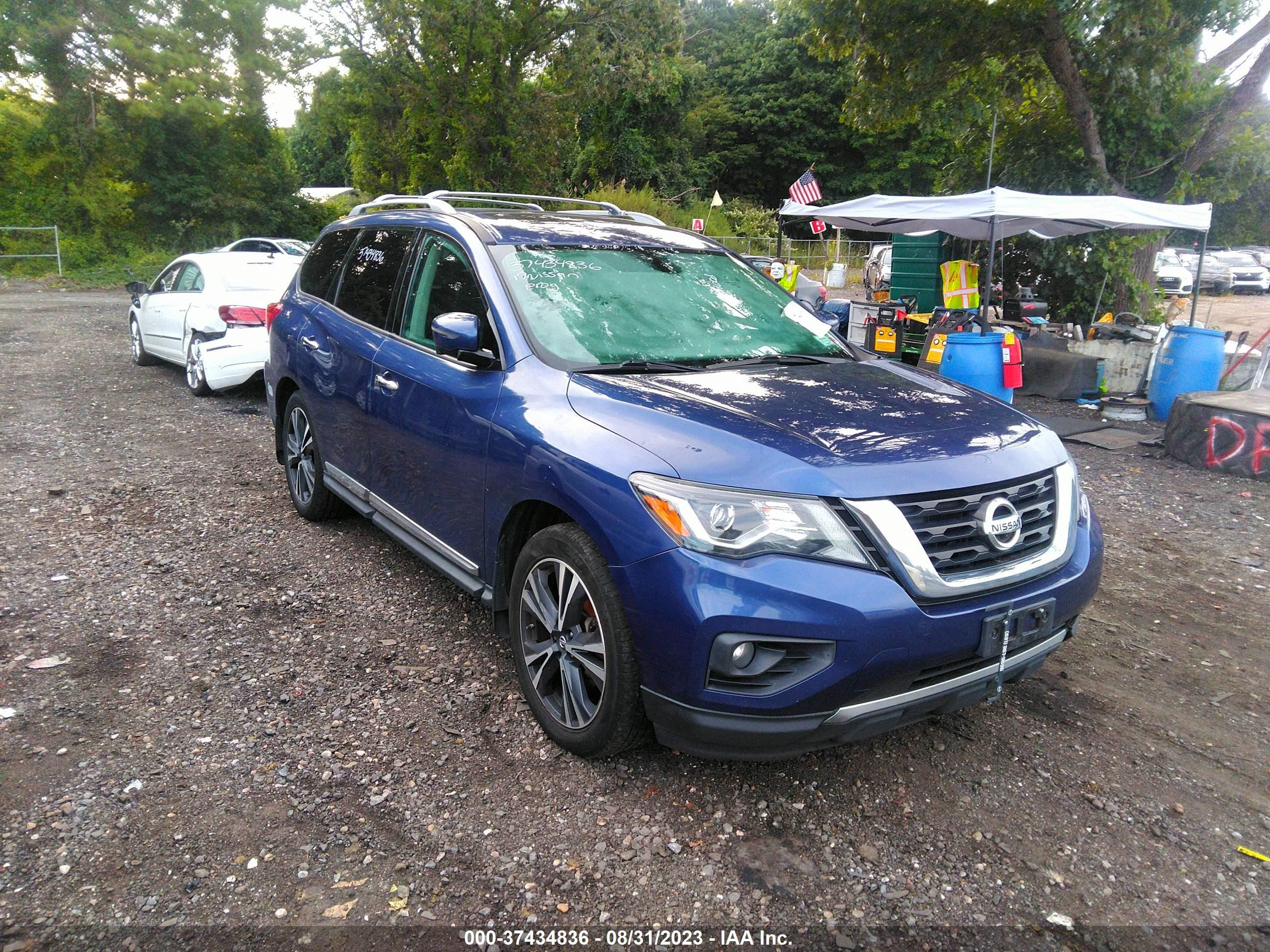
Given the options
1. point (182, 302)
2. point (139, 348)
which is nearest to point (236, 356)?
point (182, 302)

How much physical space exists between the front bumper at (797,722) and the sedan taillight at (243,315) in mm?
7938

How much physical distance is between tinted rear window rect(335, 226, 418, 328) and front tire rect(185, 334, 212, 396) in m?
5.41

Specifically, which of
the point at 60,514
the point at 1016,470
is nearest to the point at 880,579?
the point at 1016,470

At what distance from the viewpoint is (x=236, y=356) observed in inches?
370

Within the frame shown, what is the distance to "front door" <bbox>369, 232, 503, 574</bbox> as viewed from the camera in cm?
351

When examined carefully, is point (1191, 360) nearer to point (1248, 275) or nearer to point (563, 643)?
point (563, 643)

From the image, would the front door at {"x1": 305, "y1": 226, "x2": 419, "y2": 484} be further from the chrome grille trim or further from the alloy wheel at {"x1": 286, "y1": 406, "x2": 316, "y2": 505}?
the chrome grille trim

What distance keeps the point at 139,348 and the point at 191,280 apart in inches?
89.4

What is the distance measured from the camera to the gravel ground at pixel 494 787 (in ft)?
8.24

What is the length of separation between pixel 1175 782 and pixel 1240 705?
2.71 ft

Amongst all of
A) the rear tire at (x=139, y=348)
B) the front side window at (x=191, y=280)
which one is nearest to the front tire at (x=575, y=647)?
the front side window at (x=191, y=280)

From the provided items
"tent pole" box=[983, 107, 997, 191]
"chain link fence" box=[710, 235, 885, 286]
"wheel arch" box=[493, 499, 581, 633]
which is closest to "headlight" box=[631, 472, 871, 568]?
"wheel arch" box=[493, 499, 581, 633]

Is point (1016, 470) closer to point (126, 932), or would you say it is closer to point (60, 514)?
point (126, 932)

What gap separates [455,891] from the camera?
2.54 metres
